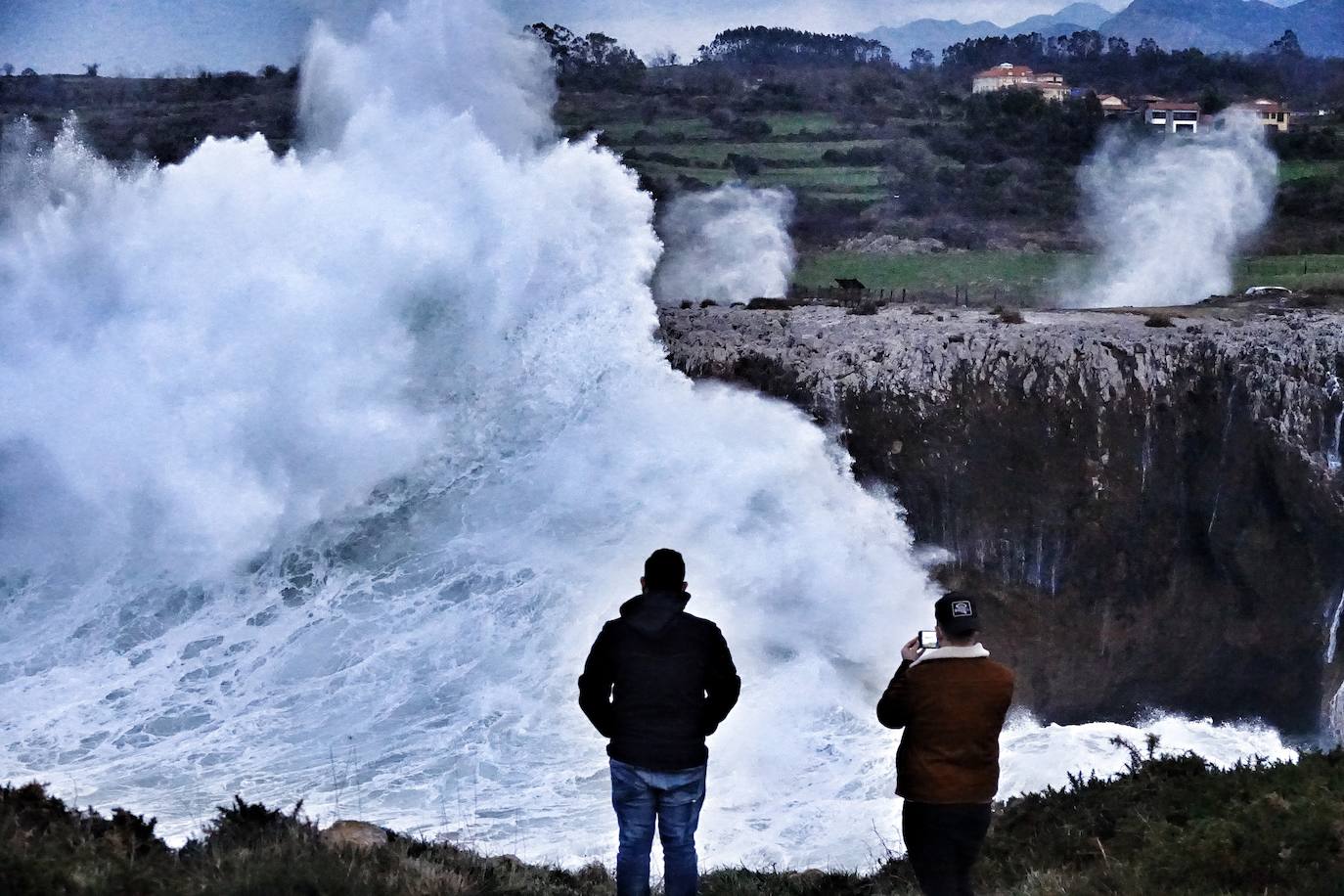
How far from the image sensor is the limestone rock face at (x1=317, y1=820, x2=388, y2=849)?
21.6 ft

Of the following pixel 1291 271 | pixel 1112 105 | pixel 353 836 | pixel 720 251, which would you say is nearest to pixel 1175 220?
pixel 1291 271

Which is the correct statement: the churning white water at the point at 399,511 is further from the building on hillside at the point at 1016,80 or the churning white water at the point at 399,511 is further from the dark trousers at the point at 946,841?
the building on hillside at the point at 1016,80

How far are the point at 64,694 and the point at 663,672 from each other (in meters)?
9.09

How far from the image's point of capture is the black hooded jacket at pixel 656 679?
5.42 meters

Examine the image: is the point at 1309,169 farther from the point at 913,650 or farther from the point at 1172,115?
the point at 913,650

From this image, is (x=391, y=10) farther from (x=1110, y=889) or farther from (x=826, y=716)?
(x=1110, y=889)

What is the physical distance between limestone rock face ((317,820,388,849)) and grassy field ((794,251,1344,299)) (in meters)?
31.8

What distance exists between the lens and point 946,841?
5.30 meters

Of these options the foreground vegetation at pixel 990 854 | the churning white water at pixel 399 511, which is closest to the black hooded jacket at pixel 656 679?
the foreground vegetation at pixel 990 854

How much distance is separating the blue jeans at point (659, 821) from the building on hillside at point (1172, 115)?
60262mm

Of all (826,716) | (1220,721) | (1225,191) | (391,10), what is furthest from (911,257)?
(826,716)

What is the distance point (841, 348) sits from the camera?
21.0 m

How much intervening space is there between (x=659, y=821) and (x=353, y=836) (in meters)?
2.43

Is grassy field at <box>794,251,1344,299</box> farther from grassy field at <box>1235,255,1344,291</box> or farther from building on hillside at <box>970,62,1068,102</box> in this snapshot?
building on hillside at <box>970,62,1068,102</box>
